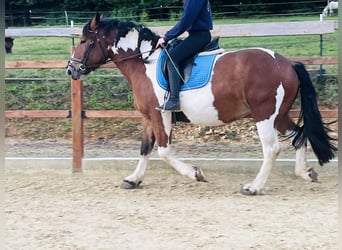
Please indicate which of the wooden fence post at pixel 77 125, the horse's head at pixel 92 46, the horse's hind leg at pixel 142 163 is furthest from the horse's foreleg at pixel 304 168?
the wooden fence post at pixel 77 125

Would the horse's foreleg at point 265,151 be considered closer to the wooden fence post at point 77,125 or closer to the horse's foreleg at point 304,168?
the horse's foreleg at point 304,168

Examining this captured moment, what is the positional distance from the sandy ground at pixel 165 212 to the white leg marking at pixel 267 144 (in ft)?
0.37

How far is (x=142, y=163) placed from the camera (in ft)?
22.0

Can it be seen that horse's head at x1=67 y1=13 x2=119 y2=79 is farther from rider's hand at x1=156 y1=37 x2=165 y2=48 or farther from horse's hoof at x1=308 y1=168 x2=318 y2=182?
horse's hoof at x1=308 y1=168 x2=318 y2=182

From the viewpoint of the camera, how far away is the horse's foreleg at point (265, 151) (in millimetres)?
6133

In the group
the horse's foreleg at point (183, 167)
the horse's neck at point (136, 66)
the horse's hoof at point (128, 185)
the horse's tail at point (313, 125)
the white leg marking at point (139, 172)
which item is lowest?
the horse's hoof at point (128, 185)

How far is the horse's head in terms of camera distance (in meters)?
6.66

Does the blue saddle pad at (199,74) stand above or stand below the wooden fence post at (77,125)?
above

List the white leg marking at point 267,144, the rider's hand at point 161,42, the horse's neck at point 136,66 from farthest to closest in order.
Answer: the horse's neck at point 136,66 < the rider's hand at point 161,42 < the white leg marking at point 267,144

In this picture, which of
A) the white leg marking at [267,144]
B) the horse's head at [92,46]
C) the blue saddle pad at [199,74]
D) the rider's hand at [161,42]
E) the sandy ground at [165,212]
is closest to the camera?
the sandy ground at [165,212]

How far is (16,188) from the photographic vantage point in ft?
21.6

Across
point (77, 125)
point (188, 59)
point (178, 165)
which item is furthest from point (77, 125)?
point (188, 59)

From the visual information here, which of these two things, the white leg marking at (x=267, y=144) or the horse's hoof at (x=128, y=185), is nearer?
the white leg marking at (x=267, y=144)

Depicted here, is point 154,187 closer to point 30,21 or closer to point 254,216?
point 254,216
